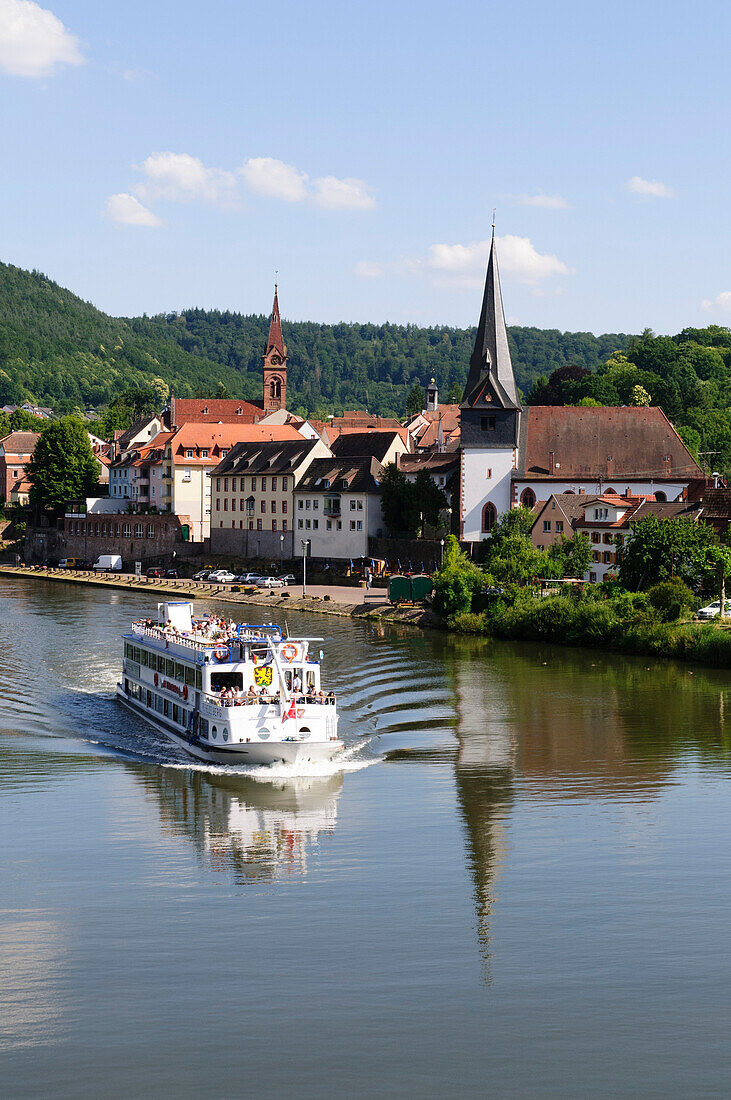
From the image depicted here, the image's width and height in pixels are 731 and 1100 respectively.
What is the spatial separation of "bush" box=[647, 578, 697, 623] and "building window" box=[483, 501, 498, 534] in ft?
→ 90.6

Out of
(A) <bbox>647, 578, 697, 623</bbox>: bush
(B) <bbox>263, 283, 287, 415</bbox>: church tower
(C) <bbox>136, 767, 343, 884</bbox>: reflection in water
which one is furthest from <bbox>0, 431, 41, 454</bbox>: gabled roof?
(C) <bbox>136, 767, 343, 884</bbox>: reflection in water

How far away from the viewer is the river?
68.8ft

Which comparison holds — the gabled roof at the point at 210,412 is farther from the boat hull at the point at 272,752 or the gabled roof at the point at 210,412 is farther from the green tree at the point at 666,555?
the boat hull at the point at 272,752

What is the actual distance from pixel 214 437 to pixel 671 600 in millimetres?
70675

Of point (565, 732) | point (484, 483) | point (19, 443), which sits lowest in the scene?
point (565, 732)

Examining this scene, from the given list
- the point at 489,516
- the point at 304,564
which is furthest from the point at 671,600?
the point at 304,564

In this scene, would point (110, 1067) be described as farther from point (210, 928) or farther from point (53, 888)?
point (53, 888)

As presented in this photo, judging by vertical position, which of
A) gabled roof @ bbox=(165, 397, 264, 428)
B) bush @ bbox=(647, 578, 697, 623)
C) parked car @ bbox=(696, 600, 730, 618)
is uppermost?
gabled roof @ bbox=(165, 397, 264, 428)

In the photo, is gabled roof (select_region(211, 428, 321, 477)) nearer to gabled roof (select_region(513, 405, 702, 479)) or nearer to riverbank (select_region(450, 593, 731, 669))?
gabled roof (select_region(513, 405, 702, 479))

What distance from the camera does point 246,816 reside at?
117ft

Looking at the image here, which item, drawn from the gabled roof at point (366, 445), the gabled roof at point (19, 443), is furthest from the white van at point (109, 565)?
the gabled roof at point (19, 443)

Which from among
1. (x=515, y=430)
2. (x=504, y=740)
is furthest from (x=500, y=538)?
(x=504, y=740)

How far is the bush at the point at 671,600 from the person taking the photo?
227 ft

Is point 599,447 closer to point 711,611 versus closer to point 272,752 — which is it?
point 711,611
